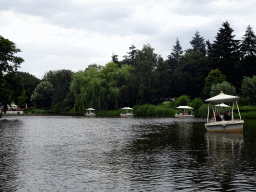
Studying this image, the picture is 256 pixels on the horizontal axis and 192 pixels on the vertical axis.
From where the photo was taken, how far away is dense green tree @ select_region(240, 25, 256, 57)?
9552 centimetres

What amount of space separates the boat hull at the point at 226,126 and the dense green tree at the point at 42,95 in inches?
A: 4482

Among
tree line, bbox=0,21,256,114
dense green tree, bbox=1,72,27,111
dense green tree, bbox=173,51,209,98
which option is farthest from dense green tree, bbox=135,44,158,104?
dense green tree, bbox=1,72,27,111

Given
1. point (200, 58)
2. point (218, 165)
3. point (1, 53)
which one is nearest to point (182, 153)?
point (218, 165)

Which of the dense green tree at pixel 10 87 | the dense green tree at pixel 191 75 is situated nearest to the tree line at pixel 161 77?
the dense green tree at pixel 191 75

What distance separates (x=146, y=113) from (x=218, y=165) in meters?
74.9

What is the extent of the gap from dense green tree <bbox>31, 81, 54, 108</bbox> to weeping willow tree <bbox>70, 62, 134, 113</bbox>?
155 ft

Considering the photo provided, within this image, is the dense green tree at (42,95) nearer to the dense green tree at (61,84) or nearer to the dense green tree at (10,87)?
the dense green tree at (61,84)

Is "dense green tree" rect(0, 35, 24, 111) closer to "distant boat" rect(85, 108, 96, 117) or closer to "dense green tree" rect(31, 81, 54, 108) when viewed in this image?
"distant boat" rect(85, 108, 96, 117)

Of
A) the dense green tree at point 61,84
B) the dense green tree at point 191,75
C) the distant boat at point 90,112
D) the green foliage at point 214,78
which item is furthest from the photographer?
the dense green tree at point 61,84

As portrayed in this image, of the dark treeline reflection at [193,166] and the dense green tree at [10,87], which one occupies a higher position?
the dense green tree at [10,87]

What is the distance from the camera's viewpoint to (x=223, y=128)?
111 ft

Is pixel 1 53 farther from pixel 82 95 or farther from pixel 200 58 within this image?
pixel 200 58

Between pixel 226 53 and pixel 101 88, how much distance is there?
36.8m

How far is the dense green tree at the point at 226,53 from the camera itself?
90438mm
